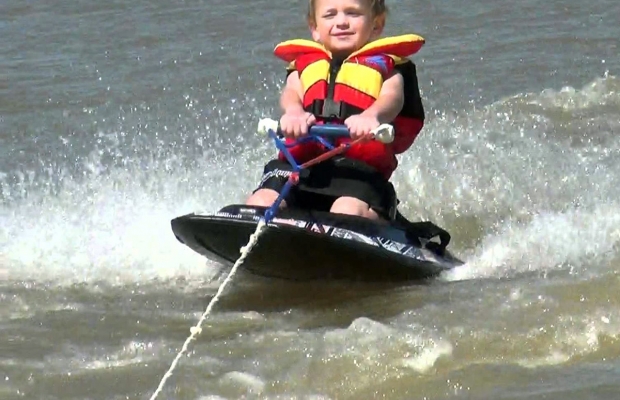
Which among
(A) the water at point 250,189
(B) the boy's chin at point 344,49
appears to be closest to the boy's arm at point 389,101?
(B) the boy's chin at point 344,49

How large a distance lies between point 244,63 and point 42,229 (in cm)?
351

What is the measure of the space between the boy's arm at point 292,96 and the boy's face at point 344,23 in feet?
0.70

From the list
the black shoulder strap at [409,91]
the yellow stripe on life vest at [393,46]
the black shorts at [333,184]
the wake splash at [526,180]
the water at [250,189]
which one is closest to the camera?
the water at [250,189]

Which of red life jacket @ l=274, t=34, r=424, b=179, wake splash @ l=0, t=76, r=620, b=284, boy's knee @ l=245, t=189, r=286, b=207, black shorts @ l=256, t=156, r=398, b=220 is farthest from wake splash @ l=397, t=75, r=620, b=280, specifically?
boy's knee @ l=245, t=189, r=286, b=207

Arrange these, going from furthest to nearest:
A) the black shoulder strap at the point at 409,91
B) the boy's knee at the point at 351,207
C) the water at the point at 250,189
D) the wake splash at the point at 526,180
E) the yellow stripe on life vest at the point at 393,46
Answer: the wake splash at the point at 526,180, the black shoulder strap at the point at 409,91, the yellow stripe on life vest at the point at 393,46, the boy's knee at the point at 351,207, the water at the point at 250,189

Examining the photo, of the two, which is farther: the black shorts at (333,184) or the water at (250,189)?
the black shorts at (333,184)

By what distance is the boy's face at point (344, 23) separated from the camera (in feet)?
18.3

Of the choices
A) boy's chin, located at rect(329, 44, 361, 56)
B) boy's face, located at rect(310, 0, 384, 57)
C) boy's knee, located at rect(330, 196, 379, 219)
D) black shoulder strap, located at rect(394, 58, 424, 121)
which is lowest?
boy's knee, located at rect(330, 196, 379, 219)

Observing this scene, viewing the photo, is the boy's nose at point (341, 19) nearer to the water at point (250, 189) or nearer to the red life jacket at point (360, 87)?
the red life jacket at point (360, 87)

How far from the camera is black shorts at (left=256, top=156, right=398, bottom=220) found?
5.41 m

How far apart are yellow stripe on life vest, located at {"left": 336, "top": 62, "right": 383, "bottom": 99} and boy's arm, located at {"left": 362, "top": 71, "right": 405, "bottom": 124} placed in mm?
32

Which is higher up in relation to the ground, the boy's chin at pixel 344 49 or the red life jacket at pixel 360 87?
the boy's chin at pixel 344 49

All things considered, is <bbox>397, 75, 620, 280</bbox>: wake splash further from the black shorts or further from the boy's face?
the boy's face

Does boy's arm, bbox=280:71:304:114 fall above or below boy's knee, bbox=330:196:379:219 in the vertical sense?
above
